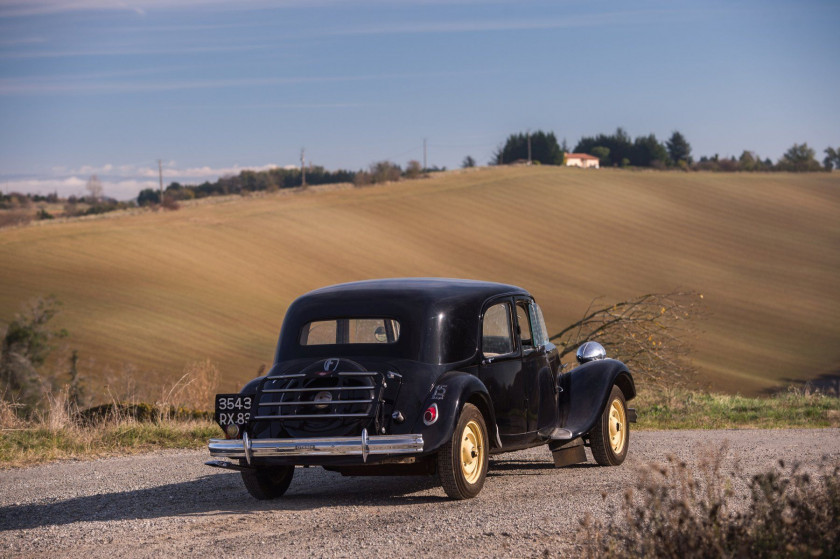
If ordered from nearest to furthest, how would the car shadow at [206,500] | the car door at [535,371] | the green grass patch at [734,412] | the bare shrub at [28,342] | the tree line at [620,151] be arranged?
the car shadow at [206,500], the car door at [535,371], the green grass patch at [734,412], the bare shrub at [28,342], the tree line at [620,151]

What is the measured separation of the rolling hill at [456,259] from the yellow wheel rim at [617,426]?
74.3ft

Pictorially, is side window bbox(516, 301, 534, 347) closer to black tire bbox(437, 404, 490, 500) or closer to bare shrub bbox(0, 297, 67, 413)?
black tire bbox(437, 404, 490, 500)

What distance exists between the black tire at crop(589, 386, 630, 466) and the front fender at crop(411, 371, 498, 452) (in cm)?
190

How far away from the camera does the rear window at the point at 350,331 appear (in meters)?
8.69

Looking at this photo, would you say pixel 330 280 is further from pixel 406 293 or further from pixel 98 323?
pixel 406 293

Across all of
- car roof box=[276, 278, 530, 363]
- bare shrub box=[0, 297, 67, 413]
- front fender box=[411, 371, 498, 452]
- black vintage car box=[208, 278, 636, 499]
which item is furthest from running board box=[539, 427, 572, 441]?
bare shrub box=[0, 297, 67, 413]

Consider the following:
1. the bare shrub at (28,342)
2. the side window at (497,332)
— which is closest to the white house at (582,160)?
the bare shrub at (28,342)

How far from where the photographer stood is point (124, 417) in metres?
14.1

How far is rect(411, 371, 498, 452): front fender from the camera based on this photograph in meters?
7.72

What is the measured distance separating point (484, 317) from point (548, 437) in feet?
4.70

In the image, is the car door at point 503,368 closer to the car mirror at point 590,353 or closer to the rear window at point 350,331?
the rear window at point 350,331

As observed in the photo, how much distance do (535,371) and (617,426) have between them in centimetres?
154

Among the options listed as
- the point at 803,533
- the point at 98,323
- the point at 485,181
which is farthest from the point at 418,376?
Answer: the point at 485,181

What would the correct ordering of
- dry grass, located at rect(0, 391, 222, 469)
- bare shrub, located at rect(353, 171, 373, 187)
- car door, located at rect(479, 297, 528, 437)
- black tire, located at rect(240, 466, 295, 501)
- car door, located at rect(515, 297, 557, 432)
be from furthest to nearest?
1. bare shrub, located at rect(353, 171, 373, 187)
2. dry grass, located at rect(0, 391, 222, 469)
3. car door, located at rect(515, 297, 557, 432)
4. car door, located at rect(479, 297, 528, 437)
5. black tire, located at rect(240, 466, 295, 501)
